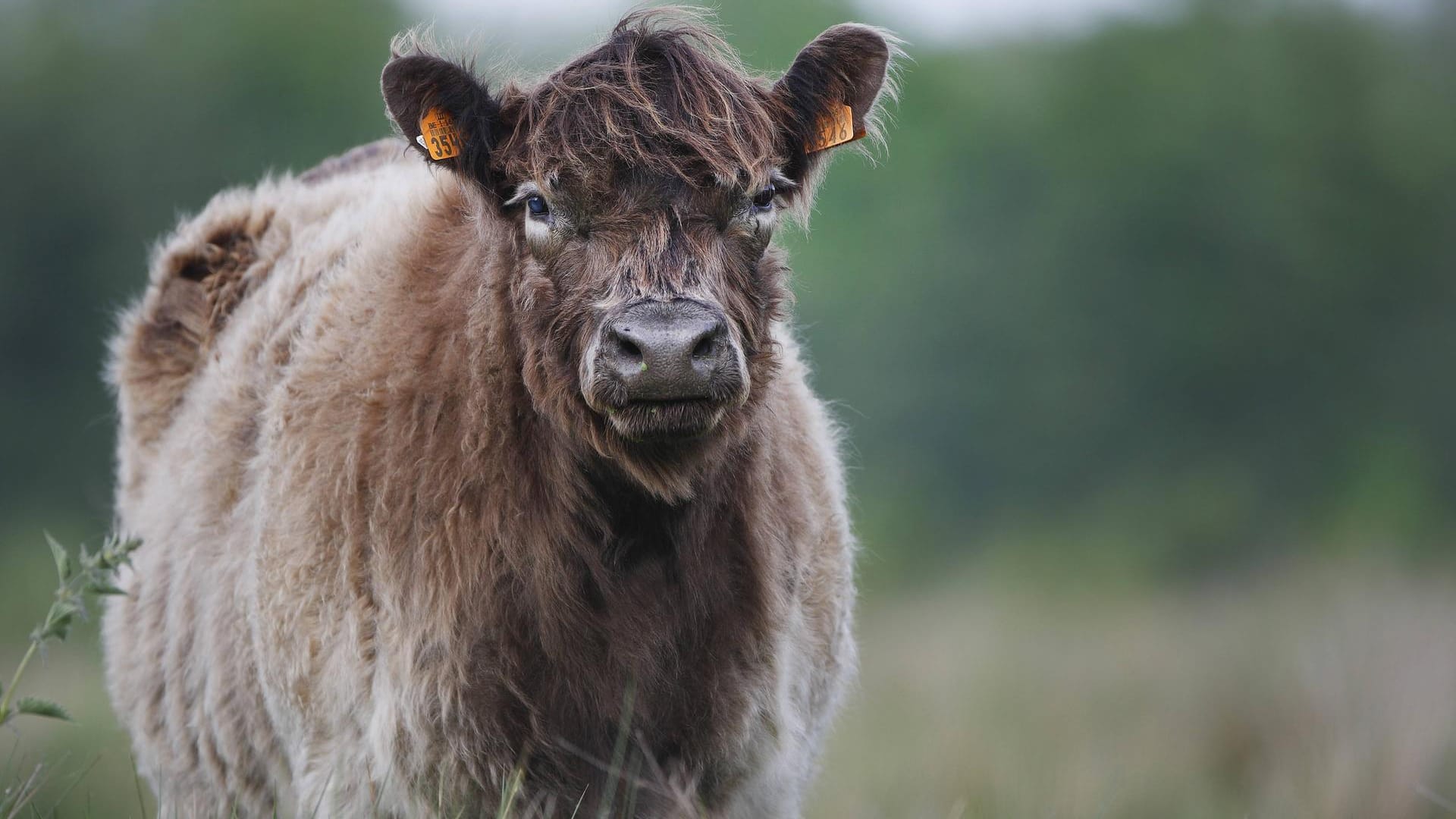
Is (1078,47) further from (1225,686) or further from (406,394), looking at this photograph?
(406,394)

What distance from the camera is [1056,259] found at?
27.7 m

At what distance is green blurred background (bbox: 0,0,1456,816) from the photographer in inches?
805

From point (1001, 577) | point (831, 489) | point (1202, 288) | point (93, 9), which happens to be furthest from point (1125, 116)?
point (831, 489)

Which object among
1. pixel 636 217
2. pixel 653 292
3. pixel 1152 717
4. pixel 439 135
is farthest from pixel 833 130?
pixel 1152 717

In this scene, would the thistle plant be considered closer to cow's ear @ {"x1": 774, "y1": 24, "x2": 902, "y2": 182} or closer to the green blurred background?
cow's ear @ {"x1": 774, "y1": 24, "x2": 902, "y2": 182}

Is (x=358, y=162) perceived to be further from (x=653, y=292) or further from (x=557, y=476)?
(x=653, y=292)

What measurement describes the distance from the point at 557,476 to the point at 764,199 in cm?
99

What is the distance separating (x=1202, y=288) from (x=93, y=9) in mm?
20095

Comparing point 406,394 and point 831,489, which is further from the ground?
point 406,394

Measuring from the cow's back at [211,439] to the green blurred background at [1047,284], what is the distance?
8192 mm

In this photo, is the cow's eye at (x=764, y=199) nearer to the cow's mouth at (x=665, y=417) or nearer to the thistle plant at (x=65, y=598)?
the cow's mouth at (x=665, y=417)

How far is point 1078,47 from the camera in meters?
31.1

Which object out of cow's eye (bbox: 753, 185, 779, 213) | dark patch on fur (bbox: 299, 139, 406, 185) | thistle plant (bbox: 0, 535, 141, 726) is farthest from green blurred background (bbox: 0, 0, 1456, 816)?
thistle plant (bbox: 0, 535, 141, 726)

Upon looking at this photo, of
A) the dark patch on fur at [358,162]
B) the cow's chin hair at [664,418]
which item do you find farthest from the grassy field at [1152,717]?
the dark patch on fur at [358,162]
